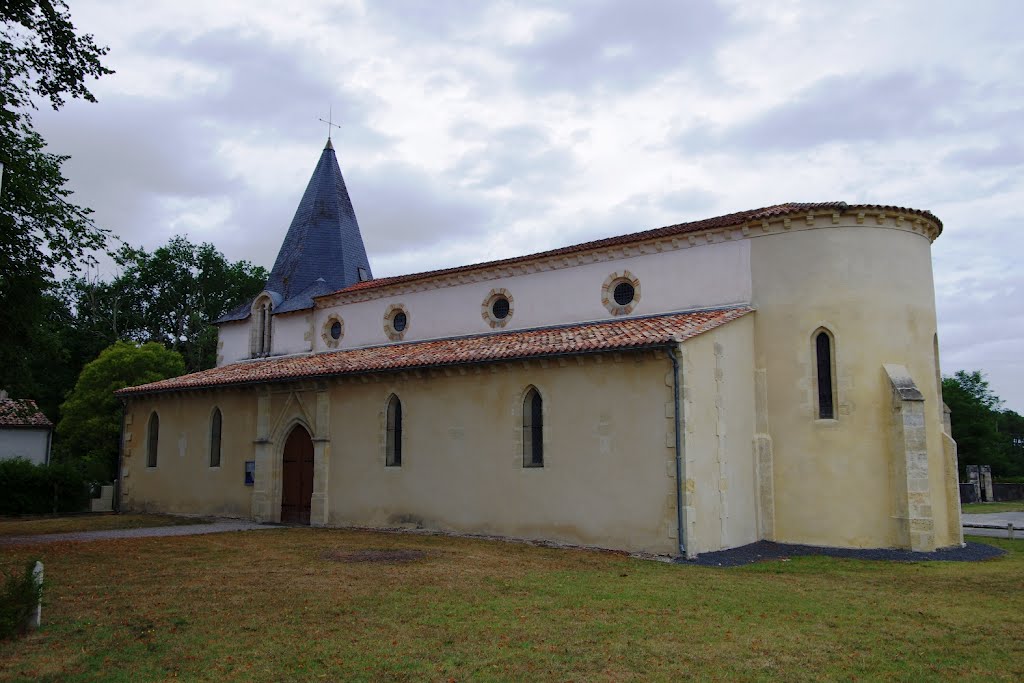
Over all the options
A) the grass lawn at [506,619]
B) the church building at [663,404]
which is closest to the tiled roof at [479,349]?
the church building at [663,404]

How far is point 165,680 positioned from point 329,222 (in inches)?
984

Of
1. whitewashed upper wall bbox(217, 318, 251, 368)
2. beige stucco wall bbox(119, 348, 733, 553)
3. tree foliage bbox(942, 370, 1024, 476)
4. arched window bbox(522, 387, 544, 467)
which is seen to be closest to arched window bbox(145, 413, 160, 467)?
beige stucco wall bbox(119, 348, 733, 553)

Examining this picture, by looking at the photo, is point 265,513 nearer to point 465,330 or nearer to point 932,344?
point 465,330

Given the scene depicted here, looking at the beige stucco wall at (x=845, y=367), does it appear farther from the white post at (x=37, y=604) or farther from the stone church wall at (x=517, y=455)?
the white post at (x=37, y=604)

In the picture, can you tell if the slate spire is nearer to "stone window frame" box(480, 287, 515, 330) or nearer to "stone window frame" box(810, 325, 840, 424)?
"stone window frame" box(480, 287, 515, 330)

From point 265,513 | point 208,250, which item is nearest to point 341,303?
point 265,513

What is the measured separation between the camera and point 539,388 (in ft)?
60.2

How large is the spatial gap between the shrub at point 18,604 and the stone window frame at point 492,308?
1461 cm

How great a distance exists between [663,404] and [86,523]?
649 inches

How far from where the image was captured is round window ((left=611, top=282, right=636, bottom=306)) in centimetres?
2059

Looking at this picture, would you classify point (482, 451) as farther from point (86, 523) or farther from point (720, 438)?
point (86, 523)

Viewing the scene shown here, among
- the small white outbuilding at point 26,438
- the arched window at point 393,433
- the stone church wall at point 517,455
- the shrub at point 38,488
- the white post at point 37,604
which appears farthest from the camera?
the small white outbuilding at point 26,438

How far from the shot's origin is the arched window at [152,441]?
88.4 ft

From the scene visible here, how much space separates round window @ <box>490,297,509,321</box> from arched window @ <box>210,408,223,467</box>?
915 cm
